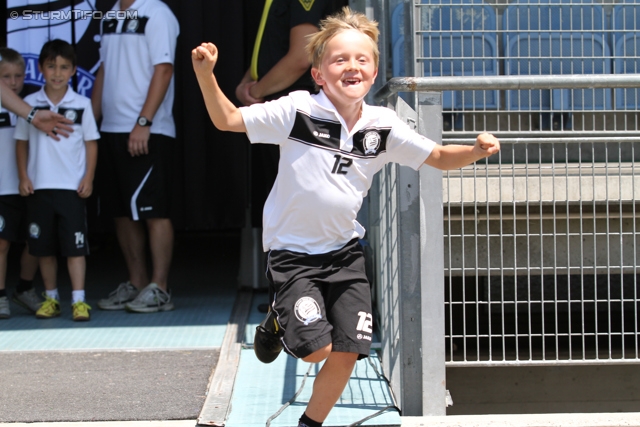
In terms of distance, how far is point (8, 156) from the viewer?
5246mm

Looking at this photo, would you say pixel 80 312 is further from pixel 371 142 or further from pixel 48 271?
pixel 371 142

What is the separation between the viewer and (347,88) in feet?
9.62

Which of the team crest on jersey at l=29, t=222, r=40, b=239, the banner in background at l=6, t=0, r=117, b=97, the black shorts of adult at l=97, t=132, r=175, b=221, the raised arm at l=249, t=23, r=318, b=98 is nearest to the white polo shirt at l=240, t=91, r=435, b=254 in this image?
the raised arm at l=249, t=23, r=318, b=98

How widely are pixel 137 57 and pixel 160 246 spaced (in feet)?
4.14

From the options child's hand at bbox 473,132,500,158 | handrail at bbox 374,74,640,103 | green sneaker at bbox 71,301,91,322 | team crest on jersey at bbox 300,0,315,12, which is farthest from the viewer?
Result: green sneaker at bbox 71,301,91,322

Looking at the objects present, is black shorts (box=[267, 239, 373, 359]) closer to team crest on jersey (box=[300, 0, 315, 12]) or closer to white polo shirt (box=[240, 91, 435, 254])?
white polo shirt (box=[240, 91, 435, 254])

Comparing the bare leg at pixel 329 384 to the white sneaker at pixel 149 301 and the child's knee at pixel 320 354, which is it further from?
the white sneaker at pixel 149 301

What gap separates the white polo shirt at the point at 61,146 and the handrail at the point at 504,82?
2.43 metres

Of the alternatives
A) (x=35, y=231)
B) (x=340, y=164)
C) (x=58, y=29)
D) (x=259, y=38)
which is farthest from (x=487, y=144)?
(x=58, y=29)

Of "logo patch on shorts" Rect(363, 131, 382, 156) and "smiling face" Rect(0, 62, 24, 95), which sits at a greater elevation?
"smiling face" Rect(0, 62, 24, 95)

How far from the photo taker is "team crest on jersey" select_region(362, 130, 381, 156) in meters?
3.06

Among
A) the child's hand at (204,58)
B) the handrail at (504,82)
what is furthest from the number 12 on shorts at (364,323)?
the child's hand at (204,58)

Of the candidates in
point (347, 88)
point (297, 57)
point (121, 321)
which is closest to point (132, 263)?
point (121, 321)

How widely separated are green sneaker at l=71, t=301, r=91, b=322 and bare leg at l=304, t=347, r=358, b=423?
7.87 ft
